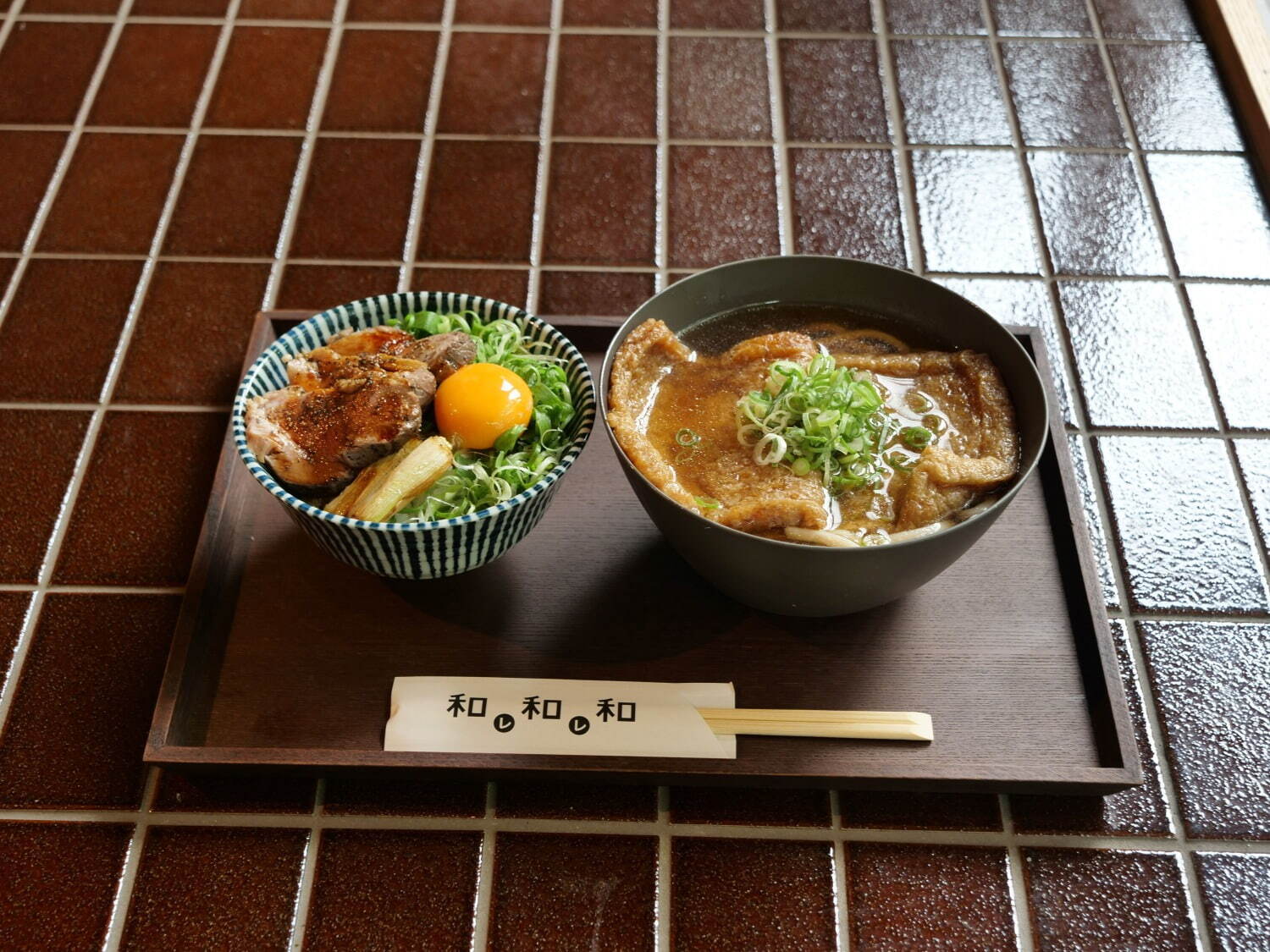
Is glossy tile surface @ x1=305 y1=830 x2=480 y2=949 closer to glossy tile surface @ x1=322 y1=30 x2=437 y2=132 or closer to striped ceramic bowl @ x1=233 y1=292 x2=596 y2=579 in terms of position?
striped ceramic bowl @ x1=233 y1=292 x2=596 y2=579

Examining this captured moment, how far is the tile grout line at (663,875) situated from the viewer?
1574mm

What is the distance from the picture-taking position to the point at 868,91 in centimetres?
293

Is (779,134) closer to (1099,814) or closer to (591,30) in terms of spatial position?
(591,30)

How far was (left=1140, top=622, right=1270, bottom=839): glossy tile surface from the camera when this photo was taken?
1691 mm

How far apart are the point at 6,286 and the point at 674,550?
67.7 inches

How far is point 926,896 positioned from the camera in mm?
1607

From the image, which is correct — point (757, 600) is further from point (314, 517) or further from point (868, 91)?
point (868, 91)

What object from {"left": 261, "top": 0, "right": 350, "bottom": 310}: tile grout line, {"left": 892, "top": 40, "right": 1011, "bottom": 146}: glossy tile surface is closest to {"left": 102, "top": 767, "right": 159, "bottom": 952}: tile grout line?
{"left": 261, "top": 0, "right": 350, "bottom": 310}: tile grout line

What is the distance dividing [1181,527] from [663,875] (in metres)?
1.18

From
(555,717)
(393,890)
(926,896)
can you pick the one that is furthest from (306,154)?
(926,896)

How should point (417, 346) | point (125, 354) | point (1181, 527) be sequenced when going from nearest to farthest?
1. point (417, 346)
2. point (1181, 527)
3. point (125, 354)

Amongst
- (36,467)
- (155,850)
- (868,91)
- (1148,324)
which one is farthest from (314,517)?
(868,91)

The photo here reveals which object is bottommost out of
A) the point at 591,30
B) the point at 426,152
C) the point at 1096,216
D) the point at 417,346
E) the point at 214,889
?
the point at 214,889

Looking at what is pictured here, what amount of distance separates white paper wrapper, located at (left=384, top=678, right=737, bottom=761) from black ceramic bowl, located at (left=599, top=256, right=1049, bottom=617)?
22 cm
